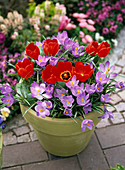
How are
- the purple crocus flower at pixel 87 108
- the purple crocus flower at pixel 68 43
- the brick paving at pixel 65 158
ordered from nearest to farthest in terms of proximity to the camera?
the purple crocus flower at pixel 87 108 → the purple crocus flower at pixel 68 43 → the brick paving at pixel 65 158

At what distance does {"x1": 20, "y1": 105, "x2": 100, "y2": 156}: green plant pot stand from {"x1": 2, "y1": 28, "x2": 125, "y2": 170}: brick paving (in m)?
0.13

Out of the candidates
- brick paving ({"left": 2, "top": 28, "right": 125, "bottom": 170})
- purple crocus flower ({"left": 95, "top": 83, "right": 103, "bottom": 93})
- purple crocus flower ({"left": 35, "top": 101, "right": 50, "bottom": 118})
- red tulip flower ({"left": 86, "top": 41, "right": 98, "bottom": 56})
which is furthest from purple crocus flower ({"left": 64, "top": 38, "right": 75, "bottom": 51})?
brick paving ({"left": 2, "top": 28, "right": 125, "bottom": 170})

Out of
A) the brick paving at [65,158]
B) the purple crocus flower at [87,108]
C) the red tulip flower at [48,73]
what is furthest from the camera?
the brick paving at [65,158]

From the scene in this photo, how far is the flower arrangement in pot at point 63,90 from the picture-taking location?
118 cm

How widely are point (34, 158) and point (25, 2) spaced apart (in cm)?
255

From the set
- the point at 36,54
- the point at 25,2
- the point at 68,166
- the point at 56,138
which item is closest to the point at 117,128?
the point at 68,166

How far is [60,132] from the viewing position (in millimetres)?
1353

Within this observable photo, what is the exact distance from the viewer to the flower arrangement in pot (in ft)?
3.86

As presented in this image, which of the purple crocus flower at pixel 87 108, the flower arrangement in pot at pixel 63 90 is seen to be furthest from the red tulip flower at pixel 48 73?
the purple crocus flower at pixel 87 108

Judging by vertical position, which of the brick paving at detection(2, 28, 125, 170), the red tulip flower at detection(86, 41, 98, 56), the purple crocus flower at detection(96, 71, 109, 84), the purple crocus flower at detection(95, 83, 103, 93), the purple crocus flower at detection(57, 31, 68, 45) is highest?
Result: the purple crocus flower at detection(57, 31, 68, 45)

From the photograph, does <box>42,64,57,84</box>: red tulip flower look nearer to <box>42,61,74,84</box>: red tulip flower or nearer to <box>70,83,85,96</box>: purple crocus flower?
<box>42,61,74,84</box>: red tulip flower

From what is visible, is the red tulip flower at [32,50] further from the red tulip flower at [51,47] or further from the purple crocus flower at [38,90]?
the purple crocus flower at [38,90]

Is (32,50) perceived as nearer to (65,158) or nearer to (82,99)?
(82,99)

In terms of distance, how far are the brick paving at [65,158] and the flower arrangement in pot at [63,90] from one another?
35 centimetres
